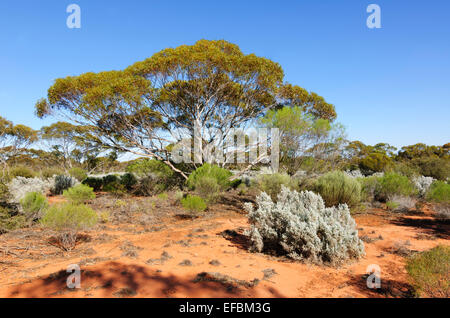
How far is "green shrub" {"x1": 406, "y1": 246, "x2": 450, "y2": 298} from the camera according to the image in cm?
267

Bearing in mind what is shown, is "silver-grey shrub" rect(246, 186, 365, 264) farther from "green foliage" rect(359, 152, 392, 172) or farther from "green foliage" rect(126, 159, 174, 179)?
"green foliage" rect(359, 152, 392, 172)

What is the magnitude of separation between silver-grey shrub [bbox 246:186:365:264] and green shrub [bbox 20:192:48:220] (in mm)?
6197

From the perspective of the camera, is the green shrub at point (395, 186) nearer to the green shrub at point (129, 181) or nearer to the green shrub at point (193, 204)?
the green shrub at point (193, 204)

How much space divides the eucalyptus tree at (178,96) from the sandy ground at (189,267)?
7995 millimetres

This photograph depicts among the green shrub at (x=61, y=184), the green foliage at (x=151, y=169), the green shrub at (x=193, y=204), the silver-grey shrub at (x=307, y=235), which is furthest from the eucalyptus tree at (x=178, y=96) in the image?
the silver-grey shrub at (x=307, y=235)

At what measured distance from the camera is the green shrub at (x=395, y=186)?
9.46 meters

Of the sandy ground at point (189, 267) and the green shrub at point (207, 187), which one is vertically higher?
the green shrub at point (207, 187)

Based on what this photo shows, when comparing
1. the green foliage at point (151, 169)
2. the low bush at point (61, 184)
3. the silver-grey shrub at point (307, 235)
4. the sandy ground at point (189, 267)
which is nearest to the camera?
the sandy ground at point (189, 267)

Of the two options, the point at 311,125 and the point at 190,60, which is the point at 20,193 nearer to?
the point at 190,60

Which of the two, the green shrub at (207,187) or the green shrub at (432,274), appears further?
the green shrub at (207,187)

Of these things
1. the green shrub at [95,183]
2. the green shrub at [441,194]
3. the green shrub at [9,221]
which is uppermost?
the green shrub at [441,194]

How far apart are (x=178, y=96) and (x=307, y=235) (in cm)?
1139
